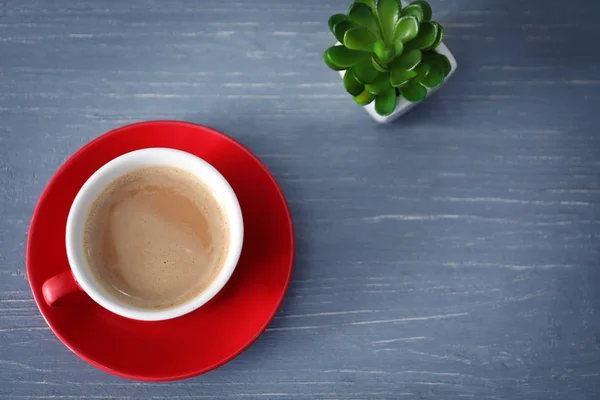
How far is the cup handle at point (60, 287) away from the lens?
839mm

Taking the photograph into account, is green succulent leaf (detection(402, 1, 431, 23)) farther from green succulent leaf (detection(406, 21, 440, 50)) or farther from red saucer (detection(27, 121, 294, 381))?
red saucer (detection(27, 121, 294, 381))

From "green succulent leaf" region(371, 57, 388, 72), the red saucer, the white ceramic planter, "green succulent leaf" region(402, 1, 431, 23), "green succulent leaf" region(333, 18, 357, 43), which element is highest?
"green succulent leaf" region(402, 1, 431, 23)

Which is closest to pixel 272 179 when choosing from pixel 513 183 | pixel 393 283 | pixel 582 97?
pixel 393 283

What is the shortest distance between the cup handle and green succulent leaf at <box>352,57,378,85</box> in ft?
1.59

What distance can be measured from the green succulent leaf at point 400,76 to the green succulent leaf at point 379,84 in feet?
0.07

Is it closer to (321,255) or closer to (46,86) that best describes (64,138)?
(46,86)

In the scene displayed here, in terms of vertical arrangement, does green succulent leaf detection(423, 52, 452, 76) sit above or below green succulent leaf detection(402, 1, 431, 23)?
below

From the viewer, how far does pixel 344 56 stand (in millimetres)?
891

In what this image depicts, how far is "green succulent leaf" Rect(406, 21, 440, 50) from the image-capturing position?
867 millimetres

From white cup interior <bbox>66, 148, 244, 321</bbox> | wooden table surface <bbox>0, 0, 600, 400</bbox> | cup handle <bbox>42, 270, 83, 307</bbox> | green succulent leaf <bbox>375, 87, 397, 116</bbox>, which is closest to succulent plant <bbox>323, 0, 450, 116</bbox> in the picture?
green succulent leaf <bbox>375, 87, 397, 116</bbox>

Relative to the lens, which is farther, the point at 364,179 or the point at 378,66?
the point at 364,179

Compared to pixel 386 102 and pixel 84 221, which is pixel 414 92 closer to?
pixel 386 102

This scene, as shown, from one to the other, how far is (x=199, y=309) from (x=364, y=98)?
0.40m

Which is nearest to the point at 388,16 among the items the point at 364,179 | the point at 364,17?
the point at 364,17
